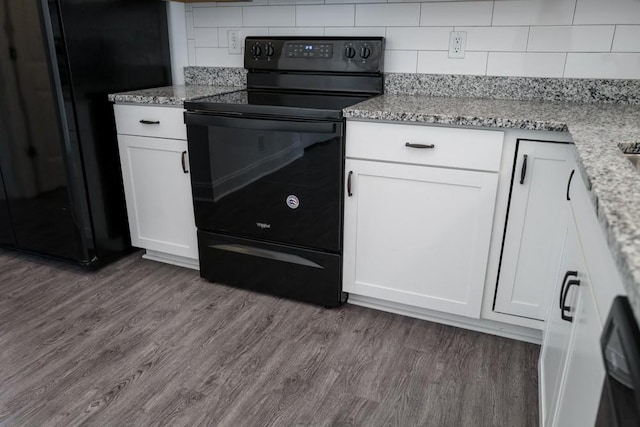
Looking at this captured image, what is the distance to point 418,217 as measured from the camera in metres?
1.85

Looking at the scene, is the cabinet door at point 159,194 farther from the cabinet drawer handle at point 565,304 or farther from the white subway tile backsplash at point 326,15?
the cabinet drawer handle at point 565,304

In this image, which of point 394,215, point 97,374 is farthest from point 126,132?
point 394,215

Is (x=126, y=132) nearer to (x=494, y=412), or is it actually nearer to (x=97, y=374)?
(x=97, y=374)

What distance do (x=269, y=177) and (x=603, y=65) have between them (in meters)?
1.40

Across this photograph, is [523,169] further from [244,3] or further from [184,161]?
[244,3]

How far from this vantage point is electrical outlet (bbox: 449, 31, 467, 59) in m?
2.10

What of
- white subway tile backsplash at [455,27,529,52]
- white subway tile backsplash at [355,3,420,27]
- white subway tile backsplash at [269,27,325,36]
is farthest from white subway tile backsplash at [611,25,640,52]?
white subway tile backsplash at [269,27,325,36]

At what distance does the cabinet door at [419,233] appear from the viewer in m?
1.77

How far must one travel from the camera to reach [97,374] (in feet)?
5.60

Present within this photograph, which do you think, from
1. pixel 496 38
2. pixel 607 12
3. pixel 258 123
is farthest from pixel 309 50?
pixel 607 12

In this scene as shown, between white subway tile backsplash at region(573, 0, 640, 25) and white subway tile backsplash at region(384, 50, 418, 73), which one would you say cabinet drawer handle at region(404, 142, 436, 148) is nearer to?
white subway tile backsplash at region(384, 50, 418, 73)

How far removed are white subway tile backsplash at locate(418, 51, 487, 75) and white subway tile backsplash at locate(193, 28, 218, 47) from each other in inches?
43.2

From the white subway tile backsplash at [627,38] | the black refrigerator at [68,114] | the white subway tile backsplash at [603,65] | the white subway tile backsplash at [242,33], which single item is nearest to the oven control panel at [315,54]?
the white subway tile backsplash at [242,33]

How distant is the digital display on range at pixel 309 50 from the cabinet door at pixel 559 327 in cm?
132
